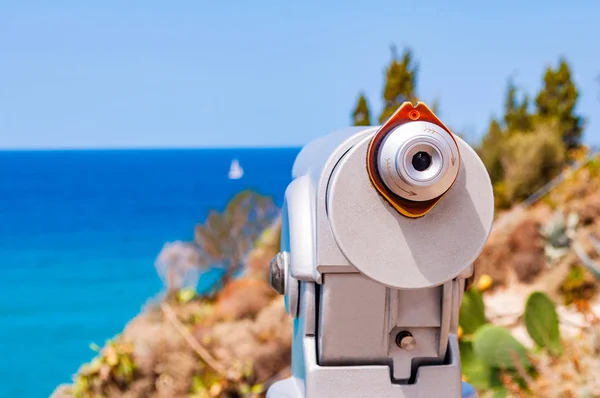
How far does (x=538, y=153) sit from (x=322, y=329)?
8.33 meters

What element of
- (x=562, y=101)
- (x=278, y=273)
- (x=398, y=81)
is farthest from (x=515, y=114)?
(x=278, y=273)

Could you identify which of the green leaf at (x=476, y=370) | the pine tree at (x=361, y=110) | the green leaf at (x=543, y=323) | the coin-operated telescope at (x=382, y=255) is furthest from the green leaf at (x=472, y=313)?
the pine tree at (x=361, y=110)

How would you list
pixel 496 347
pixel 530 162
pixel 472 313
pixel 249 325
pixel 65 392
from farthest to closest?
pixel 530 162 < pixel 249 325 < pixel 65 392 < pixel 472 313 < pixel 496 347

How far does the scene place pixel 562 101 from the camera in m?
12.8

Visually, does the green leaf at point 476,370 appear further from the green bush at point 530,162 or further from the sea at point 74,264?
the green bush at point 530,162

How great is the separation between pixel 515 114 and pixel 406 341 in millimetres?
12635

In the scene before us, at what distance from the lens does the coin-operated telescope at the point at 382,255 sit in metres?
0.82

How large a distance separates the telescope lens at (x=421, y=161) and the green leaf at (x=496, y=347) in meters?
2.03

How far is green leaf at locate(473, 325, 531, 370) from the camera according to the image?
2.66 meters

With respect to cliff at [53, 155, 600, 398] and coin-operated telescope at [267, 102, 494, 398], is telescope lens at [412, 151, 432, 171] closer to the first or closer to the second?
coin-operated telescope at [267, 102, 494, 398]

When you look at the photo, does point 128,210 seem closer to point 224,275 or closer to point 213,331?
point 224,275

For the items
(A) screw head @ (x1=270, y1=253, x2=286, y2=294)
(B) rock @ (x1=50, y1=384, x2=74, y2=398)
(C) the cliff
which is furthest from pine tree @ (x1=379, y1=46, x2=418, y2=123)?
(A) screw head @ (x1=270, y1=253, x2=286, y2=294)

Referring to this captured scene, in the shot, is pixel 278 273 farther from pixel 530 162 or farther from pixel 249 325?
pixel 530 162

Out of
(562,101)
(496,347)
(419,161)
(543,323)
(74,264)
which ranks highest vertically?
(562,101)
